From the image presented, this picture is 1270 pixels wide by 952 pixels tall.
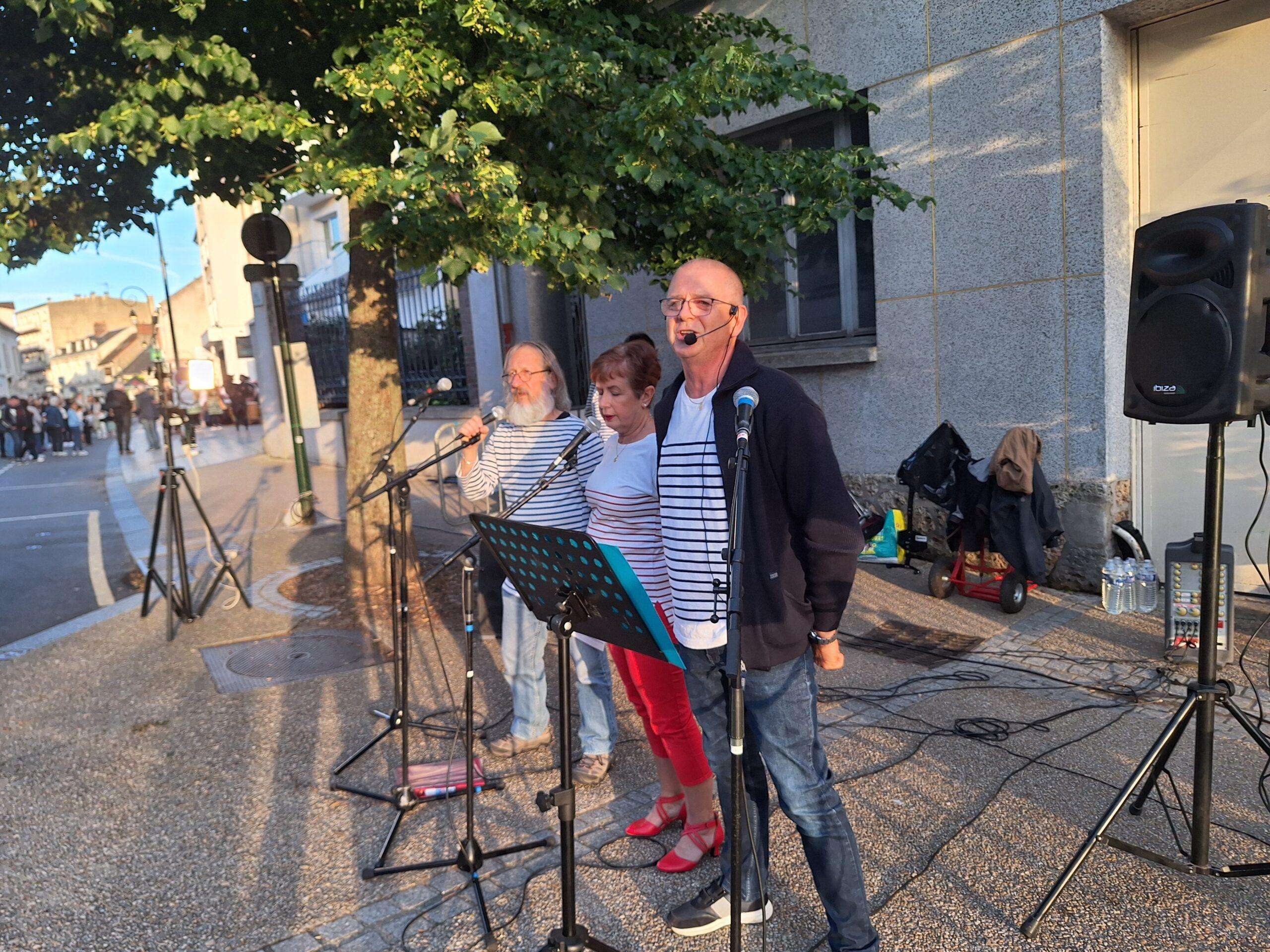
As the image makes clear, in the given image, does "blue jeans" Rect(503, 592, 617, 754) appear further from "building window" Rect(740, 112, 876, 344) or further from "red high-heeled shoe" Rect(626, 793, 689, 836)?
"building window" Rect(740, 112, 876, 344)

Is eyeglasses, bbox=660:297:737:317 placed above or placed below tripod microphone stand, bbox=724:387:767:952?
above

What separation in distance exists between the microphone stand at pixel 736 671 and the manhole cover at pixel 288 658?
13.6 ft

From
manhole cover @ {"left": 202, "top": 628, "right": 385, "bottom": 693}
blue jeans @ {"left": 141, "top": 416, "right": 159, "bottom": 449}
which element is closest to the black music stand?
manhole cover @ {"left": 202, "top": 628, "right": 385, "bottom": 693}

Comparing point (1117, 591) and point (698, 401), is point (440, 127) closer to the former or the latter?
point (698, 401)

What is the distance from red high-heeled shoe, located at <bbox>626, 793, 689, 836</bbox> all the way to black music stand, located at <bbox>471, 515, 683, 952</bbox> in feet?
2.60

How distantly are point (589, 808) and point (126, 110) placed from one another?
432 cm

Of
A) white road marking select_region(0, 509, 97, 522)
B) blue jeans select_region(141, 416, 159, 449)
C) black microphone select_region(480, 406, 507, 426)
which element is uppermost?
black microphone select_region(480, 406, 507, 426)

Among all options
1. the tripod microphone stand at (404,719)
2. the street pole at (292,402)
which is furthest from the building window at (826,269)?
the tripod microphone stand at (404,719)

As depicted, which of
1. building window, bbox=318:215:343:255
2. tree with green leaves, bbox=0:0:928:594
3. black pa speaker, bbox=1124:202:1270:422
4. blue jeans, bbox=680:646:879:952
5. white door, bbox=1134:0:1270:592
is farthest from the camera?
building window, bbox=318:215:343:255

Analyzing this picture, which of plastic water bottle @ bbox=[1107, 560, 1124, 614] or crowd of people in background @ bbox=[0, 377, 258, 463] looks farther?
crowd of people in background @ bbox=[0, 377, 258, 463]

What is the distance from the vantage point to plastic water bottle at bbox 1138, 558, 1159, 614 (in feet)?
20.0

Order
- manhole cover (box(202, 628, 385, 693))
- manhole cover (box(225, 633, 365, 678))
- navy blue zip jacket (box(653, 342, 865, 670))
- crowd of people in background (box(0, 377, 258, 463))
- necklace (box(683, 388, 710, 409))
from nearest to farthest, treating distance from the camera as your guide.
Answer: navy blue zip jacket (box(653, 342, 865, 670)) → necklace (box(683, 388, 710, 409)) → manhole cover (box(202, 628, 385, 693)) → manhole cover (box(225, 633, 365, 678)) → crowd of people in background (box(0, 377, 258, 463))

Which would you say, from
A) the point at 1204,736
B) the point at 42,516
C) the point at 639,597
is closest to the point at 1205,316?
the point at 1204,736

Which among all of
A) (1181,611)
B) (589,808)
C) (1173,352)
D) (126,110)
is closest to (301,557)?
(126,110)
